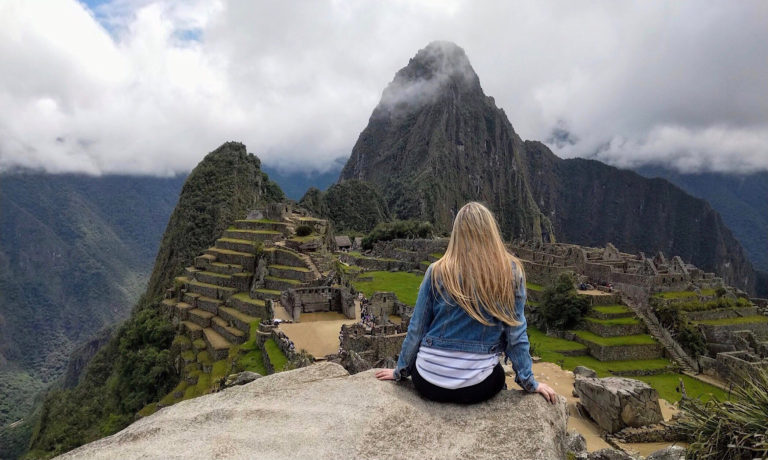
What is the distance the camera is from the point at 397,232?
60094 millimetres

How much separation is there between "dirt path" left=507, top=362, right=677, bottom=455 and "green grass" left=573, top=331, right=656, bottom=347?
13784 mm


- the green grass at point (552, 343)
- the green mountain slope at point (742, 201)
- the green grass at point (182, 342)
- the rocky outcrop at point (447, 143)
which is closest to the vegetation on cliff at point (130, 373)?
the green grass at point (182, 342)

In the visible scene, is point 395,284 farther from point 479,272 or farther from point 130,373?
point 479,272

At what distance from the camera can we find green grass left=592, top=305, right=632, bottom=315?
26828 mm

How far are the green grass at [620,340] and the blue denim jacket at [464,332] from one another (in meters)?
23.6

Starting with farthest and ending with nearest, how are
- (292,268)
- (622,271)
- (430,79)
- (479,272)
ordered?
(430,79) < (622,271) < (292,268) < (479,272)

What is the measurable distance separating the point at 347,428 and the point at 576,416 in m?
6.23

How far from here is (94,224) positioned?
107 m

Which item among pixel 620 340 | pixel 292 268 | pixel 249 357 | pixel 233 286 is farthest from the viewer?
pixel 233 286

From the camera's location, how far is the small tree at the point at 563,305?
26.8 m

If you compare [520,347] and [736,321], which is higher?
[520,347]

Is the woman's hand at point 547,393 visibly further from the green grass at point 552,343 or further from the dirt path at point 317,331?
the green grass at point 552,343

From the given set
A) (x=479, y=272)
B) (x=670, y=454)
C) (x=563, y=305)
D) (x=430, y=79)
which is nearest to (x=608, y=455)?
(x=670, y=454)

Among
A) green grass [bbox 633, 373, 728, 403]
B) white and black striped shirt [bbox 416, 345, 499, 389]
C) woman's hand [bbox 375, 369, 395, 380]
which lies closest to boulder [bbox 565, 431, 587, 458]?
white and black striped shirt [bbox 416, 345, 499, 389]
